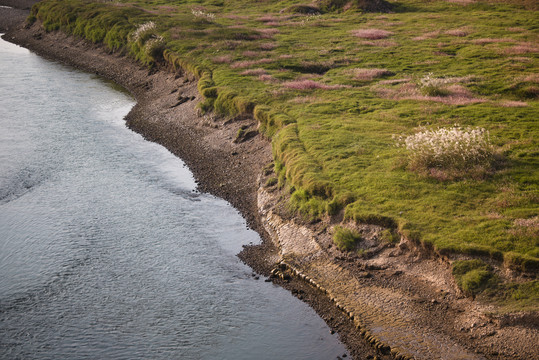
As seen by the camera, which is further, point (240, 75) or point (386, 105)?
point (240, 75)

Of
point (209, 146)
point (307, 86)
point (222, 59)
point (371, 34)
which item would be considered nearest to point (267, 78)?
point (307, 86)

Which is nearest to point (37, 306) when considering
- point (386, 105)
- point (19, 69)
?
point (386, 105)

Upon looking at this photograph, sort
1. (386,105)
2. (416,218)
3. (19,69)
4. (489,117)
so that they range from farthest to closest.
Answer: (19,69)
(386,105)
(489,117)
(416,218)

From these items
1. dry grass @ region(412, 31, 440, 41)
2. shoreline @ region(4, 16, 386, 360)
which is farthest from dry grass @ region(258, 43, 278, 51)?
dry grass @ region(412, 31, 440, 41)

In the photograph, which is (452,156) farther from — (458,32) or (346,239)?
(458,32)

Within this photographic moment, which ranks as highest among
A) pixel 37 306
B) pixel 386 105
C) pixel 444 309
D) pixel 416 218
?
pixel 386 105

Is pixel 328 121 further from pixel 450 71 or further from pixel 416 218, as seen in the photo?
pixel 450 71

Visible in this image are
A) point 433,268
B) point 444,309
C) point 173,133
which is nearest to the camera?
point 444,309

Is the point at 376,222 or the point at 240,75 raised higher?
the point at 240,75
